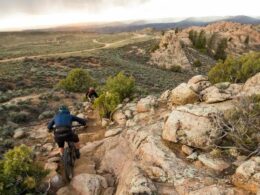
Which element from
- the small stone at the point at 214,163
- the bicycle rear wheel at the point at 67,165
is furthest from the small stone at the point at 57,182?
the small stone at the point at 214,163

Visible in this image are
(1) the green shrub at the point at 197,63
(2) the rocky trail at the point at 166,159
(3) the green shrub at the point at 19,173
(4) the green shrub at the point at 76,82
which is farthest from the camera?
(1) the green shrub at the point at 197,63

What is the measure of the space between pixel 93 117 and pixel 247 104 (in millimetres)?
8557

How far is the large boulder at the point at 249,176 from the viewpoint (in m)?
7.30

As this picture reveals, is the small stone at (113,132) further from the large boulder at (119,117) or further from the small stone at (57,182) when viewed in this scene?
the small stone at (57,182)

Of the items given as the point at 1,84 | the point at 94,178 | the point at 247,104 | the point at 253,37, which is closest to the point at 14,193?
the point at 94,178

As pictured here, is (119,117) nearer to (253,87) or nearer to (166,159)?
(166,159)

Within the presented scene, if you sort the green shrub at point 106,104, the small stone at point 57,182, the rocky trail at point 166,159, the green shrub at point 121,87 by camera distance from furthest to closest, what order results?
the green shrub at point 121,87
the green shrub at point 106,104
the small stone at point 57,182
the rocky trail at point 166,159

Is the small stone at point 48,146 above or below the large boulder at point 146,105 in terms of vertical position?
below

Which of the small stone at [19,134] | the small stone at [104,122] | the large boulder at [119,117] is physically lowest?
the small stone at [19,134]

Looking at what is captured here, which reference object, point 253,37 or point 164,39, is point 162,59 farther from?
point 253,37

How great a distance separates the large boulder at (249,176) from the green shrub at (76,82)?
22.6 metres

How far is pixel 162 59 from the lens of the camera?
76.1 m

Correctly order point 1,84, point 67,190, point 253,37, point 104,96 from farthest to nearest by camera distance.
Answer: point 253,37, point 1,84, point 104,96, point 67,190

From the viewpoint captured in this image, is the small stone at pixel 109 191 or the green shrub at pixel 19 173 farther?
the small stone at pixel 109 191
